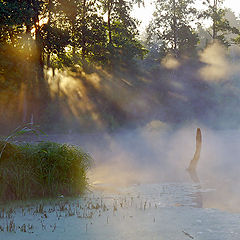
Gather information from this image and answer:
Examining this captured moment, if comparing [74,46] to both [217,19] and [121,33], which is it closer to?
[121,33]

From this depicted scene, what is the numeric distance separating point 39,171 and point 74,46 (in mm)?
32120

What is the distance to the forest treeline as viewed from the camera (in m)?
27.9

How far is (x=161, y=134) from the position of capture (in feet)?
141

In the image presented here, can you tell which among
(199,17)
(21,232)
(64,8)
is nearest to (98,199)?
(21,232)

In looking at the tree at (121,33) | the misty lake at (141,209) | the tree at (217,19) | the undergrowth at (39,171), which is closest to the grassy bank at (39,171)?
the undergrowth at (39,171)

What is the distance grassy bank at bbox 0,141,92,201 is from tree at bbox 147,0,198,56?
→ 4541 cm

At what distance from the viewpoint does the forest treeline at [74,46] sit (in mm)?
27938

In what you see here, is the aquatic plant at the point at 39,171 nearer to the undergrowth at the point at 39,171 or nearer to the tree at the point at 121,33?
the undergrowth at the point at 39,171

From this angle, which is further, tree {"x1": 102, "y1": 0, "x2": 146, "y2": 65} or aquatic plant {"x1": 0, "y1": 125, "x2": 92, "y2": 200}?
tree {"x1": 102, "y1": 0, "x2": 146, "y2": 65}

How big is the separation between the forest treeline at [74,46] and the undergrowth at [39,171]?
16.0m

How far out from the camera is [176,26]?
2277 inches

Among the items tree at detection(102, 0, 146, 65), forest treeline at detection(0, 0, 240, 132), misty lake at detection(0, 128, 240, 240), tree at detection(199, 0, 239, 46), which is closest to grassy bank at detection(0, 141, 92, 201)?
misty lake at detection(0, 128, 240, 240)

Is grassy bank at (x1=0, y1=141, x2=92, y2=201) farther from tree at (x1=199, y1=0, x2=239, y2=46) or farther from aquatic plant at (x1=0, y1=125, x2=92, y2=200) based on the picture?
tree at (x1=199, y1=0, x2=239, y2=46)

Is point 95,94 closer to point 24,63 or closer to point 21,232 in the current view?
point 24,63
